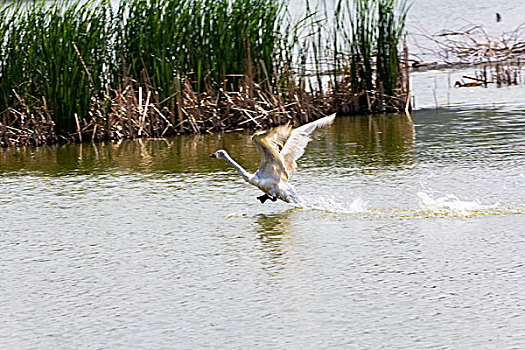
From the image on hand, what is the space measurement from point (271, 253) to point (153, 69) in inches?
260

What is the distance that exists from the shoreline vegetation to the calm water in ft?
5.57

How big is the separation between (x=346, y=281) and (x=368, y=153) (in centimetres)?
480

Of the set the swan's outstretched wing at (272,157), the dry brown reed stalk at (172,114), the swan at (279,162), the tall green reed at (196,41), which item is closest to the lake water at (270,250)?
the swan at (279,162)

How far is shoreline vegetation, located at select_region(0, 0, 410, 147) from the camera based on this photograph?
11.5 m

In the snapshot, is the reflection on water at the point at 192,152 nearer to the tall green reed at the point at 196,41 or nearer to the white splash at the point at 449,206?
the tall green reed at the point at 196,41

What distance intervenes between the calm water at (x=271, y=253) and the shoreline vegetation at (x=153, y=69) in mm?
1697

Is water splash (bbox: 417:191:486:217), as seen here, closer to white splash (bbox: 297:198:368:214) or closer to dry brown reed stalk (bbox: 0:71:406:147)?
white splash (bbox: 297:198:368:214)

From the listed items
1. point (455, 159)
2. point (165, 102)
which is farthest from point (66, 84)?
point (455, 159)

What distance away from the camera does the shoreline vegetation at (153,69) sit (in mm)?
11523

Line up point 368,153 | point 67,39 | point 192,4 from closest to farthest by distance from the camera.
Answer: point 368,153 → point 67,39 → point 192,4

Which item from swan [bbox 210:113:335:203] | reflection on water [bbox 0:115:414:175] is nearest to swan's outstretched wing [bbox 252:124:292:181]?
swan [bbox 210:113:335:203]

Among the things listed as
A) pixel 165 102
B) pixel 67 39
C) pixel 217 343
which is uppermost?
pixel 67 39

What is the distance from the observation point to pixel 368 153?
9828 millimetres

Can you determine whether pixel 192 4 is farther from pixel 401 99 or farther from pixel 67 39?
pixel 401 99
